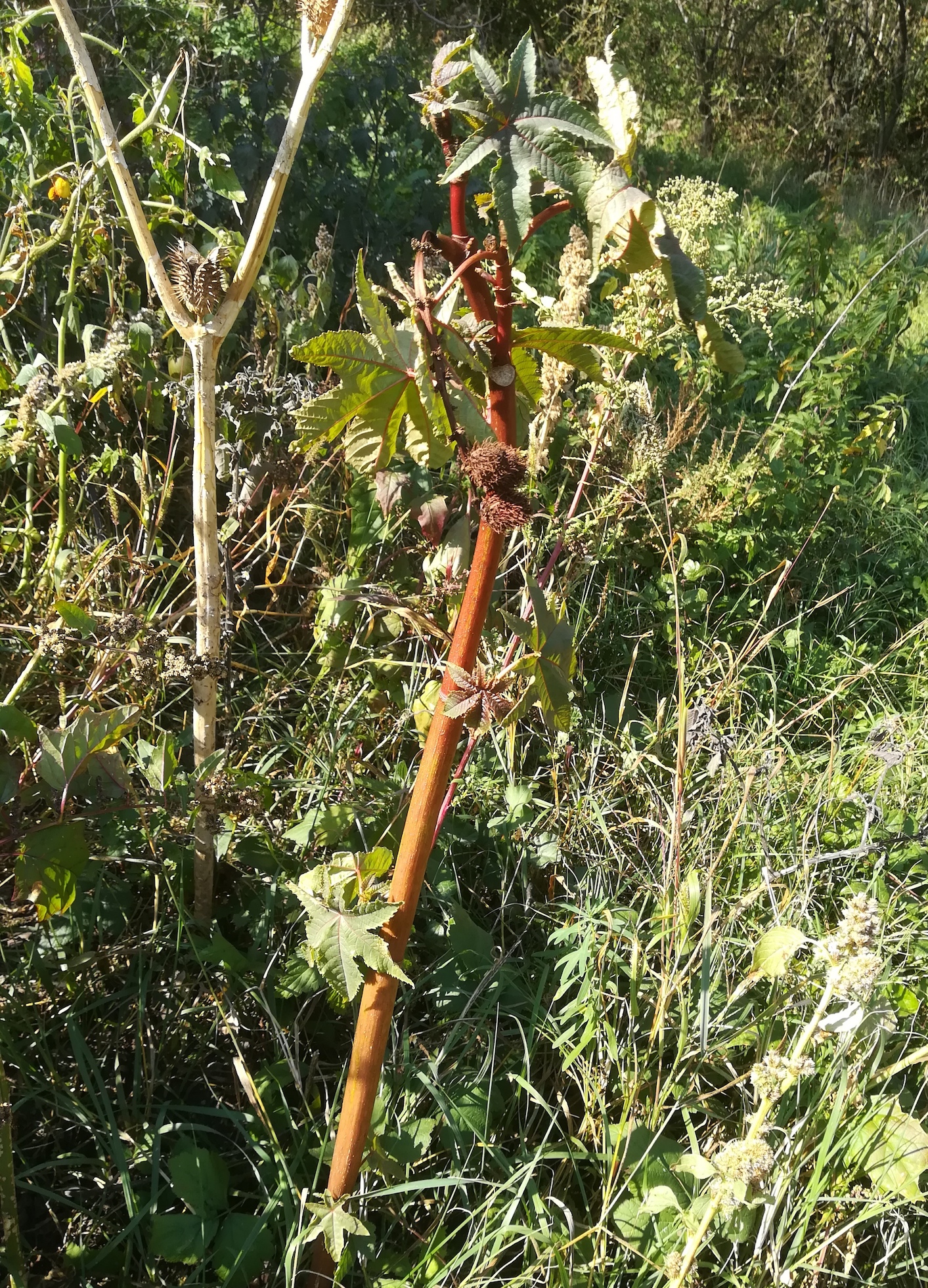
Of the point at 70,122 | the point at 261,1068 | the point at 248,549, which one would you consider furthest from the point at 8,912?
the point at 70,122

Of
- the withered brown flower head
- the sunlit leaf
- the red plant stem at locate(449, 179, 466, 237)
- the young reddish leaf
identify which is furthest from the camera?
the young reddish leaf

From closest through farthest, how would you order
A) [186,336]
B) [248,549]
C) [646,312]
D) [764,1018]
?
[186,336]
[764,1018]
[646,312]
[248,549]

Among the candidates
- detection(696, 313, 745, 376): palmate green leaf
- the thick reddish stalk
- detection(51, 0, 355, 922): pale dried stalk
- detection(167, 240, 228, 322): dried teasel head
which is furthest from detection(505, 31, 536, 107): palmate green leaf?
detection(167, 240, 228, 322): dried teasel head

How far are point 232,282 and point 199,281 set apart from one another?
11cm

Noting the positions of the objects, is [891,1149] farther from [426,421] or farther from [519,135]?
[519,135]

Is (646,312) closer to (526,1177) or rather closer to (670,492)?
(670,492)

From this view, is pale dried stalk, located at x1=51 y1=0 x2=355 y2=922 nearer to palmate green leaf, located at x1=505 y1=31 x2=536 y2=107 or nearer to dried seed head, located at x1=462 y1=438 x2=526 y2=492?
palmate green leaf, located at x1=505 y1=31 x2=536 y2=107

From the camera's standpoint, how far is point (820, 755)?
215cm

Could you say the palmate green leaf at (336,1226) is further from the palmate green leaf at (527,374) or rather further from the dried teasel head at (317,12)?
the dried teasel head at (317,12)

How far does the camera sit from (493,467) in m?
0.85

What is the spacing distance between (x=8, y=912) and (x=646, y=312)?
1.48 meters

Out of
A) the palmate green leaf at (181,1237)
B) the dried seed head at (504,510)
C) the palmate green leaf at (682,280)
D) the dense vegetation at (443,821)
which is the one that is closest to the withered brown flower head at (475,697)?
the dense vegetation at (443,821)

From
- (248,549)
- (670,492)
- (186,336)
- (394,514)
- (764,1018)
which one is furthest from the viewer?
(670,492)

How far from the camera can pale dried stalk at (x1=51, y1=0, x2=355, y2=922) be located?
112 cm
